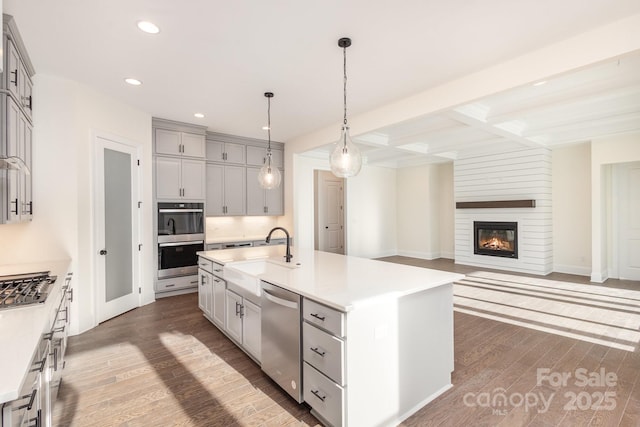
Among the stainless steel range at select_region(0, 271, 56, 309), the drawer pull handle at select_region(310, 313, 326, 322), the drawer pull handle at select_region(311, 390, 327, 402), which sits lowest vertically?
the drawer pull handle at select_region(311, 390, 327, 402)

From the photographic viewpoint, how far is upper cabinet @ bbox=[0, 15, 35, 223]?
2.29m

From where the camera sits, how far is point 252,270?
2.98 meters

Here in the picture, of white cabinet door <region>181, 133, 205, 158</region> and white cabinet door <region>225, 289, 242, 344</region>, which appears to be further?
white cabinet door <region>181, 133, 205, 158</region>

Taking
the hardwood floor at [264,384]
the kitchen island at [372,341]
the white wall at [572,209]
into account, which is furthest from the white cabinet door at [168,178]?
the white wall at [572,209]

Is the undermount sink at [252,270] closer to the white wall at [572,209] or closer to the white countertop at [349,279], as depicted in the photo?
the white countertop at [349,279]

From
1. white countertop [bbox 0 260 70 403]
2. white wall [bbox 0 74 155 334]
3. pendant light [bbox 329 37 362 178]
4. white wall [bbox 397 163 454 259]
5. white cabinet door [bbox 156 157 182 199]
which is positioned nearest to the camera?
white countertop [bbox 0 260 70 403]

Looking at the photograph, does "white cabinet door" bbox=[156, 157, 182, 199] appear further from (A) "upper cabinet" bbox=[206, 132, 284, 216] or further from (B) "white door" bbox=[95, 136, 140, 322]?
(A) "upper cabinet" bbox=[206, 132, 284, 216]

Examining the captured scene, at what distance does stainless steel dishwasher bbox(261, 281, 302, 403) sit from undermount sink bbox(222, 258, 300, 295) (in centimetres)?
16

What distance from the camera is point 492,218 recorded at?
7.04 meters

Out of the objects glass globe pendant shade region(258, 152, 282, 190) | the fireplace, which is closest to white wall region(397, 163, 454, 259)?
the fireplace

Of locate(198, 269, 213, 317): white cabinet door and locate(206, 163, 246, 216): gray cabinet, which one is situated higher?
locate(206, 163, 246, 216): gray cabinet

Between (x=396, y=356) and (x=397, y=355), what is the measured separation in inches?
0.4

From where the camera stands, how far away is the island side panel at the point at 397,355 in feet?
5.84

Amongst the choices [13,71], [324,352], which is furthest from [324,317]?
[13,71]
